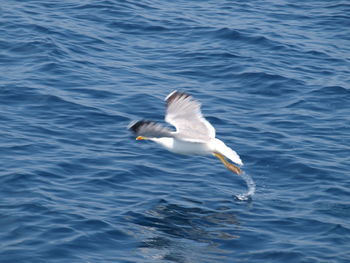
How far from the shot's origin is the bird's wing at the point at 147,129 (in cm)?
1153

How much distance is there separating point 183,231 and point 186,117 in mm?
2097

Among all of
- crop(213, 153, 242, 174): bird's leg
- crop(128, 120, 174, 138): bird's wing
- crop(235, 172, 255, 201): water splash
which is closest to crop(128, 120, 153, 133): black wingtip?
crop(128, 120, 174, 138): bird's wing

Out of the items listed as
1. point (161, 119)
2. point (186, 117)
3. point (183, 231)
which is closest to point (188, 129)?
point (186, 117)

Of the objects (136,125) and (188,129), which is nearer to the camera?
(136,125)

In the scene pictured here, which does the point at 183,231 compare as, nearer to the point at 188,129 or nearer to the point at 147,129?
the point at 188,129

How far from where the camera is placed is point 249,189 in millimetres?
14500

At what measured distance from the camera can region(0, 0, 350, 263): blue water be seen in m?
12.5

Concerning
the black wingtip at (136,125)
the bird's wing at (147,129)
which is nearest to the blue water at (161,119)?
the bird's wing at (147,129)

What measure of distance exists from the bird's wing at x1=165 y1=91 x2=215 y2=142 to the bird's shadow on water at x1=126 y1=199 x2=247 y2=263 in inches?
52.9

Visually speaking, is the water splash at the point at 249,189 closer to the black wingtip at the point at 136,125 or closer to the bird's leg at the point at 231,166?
the bird's leg at the point at 231,166

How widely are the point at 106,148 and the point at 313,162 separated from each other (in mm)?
4240

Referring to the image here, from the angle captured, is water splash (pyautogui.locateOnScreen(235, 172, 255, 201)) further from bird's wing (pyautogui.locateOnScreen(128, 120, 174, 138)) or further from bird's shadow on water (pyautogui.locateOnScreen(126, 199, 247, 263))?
bird's wing (pyautogui.locateOnScreen(128, 120, 174, 138))

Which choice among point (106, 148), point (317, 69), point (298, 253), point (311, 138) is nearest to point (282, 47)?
point (317, 69)

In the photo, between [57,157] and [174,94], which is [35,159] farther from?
[174,94]
